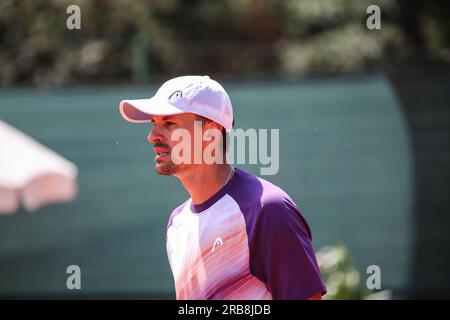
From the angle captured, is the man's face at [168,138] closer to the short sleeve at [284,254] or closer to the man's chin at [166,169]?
the man's chin at [166,169]

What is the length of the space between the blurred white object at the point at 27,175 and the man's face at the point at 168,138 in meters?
3.79

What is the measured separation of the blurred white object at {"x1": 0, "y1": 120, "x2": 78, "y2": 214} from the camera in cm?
674

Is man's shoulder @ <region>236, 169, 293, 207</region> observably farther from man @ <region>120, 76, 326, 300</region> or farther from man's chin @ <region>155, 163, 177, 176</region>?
man's chin @ <region>155, 163, 177, 176</region>

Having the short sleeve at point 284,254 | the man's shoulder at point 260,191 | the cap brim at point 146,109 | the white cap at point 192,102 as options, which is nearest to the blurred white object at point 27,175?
the cap brim at point 146,109

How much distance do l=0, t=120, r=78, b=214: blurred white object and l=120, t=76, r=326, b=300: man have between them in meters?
3.68

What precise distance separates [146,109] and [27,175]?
393 cm

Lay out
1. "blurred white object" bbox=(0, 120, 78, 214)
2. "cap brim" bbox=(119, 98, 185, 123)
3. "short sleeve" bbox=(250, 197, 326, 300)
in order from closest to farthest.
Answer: "short sleeve" bbox=(250, 197, 326, 300), "cap brim" bbox=(119, 98, 185, 123), "blurred white object" bbox=(0, 120, 78, 214)

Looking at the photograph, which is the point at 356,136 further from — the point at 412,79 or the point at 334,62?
the point at 334,62

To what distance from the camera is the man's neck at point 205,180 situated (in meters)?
3.13

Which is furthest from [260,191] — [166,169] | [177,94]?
[177,94]

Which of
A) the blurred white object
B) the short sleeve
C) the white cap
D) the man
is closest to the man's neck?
the man

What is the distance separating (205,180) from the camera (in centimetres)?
314

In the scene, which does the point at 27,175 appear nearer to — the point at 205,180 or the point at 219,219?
the point at 205,180
